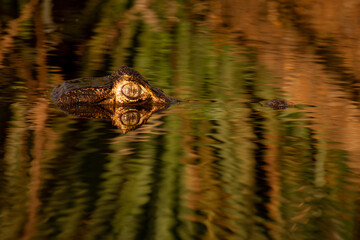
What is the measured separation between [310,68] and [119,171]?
3.71 meters

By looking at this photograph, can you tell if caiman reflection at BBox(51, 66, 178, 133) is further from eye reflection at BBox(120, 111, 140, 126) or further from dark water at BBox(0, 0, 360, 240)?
dark water at BBox(0, 0, 360, 240)

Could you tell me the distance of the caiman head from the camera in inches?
176

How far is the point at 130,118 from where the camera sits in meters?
4.27

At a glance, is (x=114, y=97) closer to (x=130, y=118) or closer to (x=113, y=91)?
(x=113, y=91)

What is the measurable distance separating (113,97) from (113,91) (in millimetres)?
46

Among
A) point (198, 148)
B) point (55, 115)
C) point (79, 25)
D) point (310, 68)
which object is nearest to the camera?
point (198, 148)

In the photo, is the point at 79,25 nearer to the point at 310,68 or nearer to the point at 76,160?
the point at 310,68

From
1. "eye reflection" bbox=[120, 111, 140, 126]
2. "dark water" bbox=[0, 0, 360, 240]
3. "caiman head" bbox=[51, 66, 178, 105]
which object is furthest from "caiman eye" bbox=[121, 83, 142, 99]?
"dark water" bbox=[0, 0, 360, 240]

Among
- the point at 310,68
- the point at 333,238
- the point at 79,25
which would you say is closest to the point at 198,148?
the point at 333,238

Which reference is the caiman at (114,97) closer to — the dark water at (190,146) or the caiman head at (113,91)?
the caiman head at (113,91)

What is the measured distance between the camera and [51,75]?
5559 millimetres

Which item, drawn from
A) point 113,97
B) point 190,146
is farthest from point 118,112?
point 190,146

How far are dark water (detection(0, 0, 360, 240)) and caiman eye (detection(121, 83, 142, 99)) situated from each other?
319 mm

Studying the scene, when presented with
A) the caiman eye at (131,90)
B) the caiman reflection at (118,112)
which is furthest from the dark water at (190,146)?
the caiman eye at (131,90)
